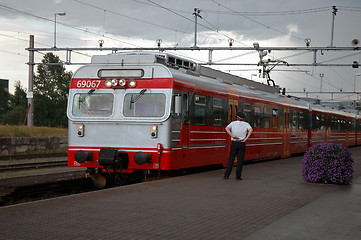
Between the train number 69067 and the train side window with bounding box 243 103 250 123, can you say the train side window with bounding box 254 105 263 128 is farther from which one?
the train number 69067

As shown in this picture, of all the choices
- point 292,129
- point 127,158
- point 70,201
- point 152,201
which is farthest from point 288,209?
point 292,129

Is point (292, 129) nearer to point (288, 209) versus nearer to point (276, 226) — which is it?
point (288, 209)

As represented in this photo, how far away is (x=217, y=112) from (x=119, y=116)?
3796 mm

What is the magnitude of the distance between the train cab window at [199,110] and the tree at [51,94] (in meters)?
56.7

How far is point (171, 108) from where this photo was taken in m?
12.6

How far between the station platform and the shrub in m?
0.69

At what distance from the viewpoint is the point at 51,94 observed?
7169cm

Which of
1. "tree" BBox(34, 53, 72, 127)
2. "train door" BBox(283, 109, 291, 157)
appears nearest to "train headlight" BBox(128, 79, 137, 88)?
"train door" BBox(283, 109, 291, 157)

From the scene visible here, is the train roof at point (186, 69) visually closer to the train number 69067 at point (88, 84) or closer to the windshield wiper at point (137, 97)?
the train number 69067 at point (88, 84)

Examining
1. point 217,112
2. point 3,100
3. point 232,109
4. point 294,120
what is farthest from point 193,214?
point 3,100

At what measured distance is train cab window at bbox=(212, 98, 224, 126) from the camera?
50.8ft

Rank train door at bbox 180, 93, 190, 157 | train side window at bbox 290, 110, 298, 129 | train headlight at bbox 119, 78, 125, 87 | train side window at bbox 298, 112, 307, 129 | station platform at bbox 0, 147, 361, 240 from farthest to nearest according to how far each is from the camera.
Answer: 1. train side window at bbox 298, 112, 307, 129
2. train side window at bbox 290, 110, 298, 129
3. train door at bbox 180, 93, 190, 157
4. train headlight at bbox 119, 78, 125, 87
5. station platform at bbox 0, 147, 361, 240

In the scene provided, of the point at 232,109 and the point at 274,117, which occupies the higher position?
the point at 232,109

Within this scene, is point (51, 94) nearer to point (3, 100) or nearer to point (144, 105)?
point (3, 100)
